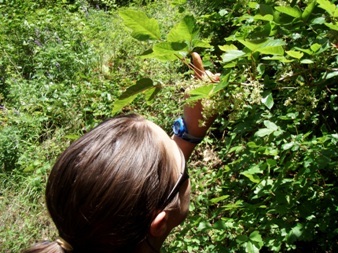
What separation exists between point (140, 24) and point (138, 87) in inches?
8.7

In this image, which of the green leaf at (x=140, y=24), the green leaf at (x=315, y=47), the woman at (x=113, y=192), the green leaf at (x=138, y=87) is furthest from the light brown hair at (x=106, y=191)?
the green leaf at (x=315, y=47)

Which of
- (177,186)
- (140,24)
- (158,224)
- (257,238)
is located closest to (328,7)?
(140,24)

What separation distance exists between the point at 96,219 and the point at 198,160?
2.64m

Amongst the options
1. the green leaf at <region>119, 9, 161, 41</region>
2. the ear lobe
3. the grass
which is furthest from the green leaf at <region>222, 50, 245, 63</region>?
the grass

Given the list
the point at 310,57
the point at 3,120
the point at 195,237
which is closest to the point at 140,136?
the point at 310,57

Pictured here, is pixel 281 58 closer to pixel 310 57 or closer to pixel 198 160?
pixel 310 57

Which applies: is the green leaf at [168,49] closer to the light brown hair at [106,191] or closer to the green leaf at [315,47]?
the light brown hair at [106,191]

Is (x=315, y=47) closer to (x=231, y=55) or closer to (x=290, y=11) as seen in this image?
(x=290, y=11)

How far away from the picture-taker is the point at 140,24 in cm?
112

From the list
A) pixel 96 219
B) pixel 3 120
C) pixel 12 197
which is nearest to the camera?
pixel 96 219

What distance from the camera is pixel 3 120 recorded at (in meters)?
4.36

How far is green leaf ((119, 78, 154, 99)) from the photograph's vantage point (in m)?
1.26

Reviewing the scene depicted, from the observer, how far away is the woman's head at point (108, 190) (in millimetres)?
1044

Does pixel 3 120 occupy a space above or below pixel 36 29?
below
